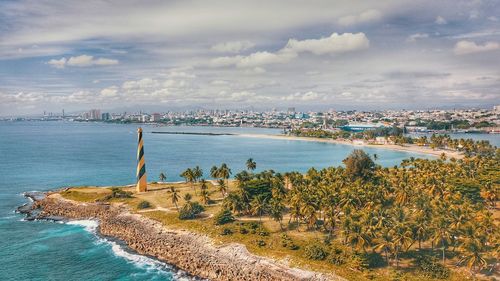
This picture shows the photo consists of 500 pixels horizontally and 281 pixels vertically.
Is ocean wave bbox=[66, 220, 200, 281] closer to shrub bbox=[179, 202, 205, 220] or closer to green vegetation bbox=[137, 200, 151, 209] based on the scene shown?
green vegetation bbox=[137, 200, 151, 209]

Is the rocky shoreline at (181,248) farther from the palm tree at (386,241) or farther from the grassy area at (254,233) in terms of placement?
the palm tree at (386,241)

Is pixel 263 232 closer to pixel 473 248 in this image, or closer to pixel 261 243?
pixel 261 243

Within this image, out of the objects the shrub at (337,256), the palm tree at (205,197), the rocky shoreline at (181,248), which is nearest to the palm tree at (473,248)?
the shrub at (337,256)

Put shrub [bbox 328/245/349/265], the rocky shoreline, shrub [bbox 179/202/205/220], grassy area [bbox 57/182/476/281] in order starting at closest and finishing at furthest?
grassy area [bbox 57/182/476/281] < shrub [bbox 328/245/349/265] < the rocky shoreline < shrub [bbox 179/202/205/220]

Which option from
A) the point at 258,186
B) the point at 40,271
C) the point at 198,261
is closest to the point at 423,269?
the point at 198,261

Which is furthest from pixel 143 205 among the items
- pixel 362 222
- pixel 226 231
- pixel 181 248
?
pixel 362 222

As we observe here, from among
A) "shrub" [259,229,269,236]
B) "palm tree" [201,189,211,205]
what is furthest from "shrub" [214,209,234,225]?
"palm tree" [201,189,211,205]
